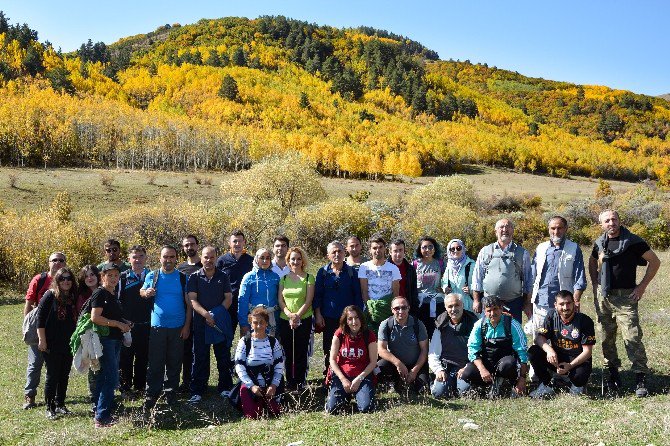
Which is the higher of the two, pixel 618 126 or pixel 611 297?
pixel 618 126

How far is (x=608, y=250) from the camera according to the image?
677 centimetres

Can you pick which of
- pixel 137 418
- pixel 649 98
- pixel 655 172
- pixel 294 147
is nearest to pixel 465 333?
pixel 137 418

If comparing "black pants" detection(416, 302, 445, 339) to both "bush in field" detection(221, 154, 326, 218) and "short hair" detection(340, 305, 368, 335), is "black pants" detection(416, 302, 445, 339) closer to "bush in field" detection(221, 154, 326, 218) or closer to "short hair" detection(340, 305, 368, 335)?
"short hair" detection(340, 305, 368, 335)

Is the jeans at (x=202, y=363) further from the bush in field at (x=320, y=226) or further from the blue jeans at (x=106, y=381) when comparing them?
the bush in field at (x=320, y=226)

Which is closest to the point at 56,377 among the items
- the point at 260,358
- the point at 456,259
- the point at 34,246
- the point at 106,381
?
the point at 106,381

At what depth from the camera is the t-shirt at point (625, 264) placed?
669 cm

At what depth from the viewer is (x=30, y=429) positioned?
6395 mm

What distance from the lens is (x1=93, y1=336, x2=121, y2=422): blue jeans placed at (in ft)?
20.5

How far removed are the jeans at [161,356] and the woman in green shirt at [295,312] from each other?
1.43 m


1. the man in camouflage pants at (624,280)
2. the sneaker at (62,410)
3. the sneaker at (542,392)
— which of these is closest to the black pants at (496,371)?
the sneaker at (542,392)

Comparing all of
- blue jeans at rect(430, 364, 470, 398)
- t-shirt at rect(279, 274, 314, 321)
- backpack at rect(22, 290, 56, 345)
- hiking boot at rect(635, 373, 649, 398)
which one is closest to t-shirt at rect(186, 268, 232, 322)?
t-shirt at rect(279, 274, 314, 321)

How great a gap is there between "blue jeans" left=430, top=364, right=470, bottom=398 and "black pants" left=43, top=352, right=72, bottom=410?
193 inches

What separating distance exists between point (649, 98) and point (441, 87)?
76.7 meters

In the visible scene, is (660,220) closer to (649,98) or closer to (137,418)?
(137,418)
